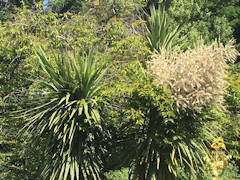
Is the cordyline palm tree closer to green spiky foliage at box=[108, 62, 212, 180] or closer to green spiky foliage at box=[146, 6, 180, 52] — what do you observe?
green spiky foliage at box=[108, 62, 212, 180]

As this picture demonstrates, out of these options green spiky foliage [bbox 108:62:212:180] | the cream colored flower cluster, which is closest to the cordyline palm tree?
green spiky foliage [bbox 108:62:212:180]

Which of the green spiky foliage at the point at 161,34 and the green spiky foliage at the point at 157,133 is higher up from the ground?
the green spiky foliage at the point at 161,34

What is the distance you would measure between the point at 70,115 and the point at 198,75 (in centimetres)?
203

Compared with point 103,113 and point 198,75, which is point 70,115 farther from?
point 198,75

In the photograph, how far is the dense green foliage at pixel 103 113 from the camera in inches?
172

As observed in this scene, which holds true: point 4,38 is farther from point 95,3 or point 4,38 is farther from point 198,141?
point 198,141

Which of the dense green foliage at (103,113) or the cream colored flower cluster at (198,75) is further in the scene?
the dense green foliage at (103,113)

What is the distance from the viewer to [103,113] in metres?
4.98

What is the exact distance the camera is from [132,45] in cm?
598

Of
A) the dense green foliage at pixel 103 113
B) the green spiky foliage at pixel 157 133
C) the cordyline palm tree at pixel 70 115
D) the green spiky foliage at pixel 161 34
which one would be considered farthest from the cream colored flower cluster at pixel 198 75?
the green spiky foliage at pixel 161 34

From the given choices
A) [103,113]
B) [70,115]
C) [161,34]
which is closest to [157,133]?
[103,113]

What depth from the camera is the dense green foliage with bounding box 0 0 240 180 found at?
4.38m

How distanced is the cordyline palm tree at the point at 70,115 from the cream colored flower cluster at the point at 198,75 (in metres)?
1.18

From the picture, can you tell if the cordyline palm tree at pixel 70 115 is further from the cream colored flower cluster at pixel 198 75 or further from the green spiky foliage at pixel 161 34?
the green spiky foliage at pixel 161 34
